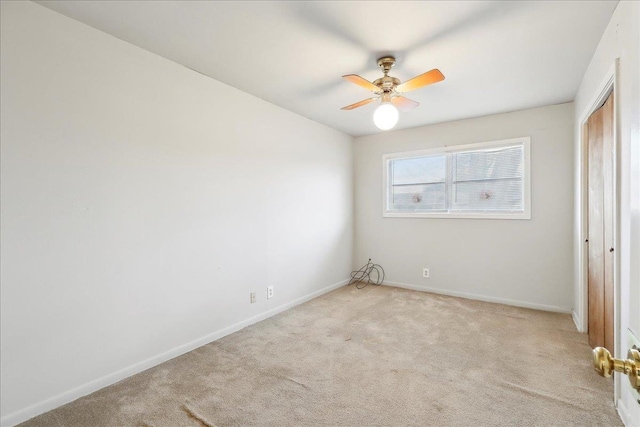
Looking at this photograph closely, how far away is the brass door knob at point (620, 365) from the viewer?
0.59 meters

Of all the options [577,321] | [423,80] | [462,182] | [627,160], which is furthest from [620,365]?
[462,182]

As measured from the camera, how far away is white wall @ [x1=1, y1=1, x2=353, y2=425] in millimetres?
1784

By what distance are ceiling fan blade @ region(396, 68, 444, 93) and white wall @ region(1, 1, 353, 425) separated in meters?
1.64

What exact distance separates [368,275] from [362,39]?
363cm

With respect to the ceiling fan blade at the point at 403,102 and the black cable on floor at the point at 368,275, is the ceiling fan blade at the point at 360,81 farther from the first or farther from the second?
the black cable on floor at the point at 368,275

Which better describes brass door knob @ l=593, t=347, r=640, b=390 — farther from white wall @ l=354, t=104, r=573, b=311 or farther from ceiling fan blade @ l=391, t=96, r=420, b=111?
white wall @ l=354, t=104, r=573, b=311

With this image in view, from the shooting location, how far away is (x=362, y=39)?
2.19m

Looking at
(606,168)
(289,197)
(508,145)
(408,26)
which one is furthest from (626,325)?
(289,197)

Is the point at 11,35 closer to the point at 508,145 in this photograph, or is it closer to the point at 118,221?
the point at 118,221

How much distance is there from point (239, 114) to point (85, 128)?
140 cm

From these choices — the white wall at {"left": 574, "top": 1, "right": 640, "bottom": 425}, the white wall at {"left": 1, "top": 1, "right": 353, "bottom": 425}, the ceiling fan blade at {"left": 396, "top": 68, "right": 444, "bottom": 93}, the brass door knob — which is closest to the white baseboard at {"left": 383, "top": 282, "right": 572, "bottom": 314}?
the white wall at {"left": 574, "top": 1, "right": 640, "bottom": 425}

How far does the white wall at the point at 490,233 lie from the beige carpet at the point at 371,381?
0.61 m

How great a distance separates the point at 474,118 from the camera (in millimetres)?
4039

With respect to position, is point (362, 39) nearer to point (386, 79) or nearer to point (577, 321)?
point (386, 79)
